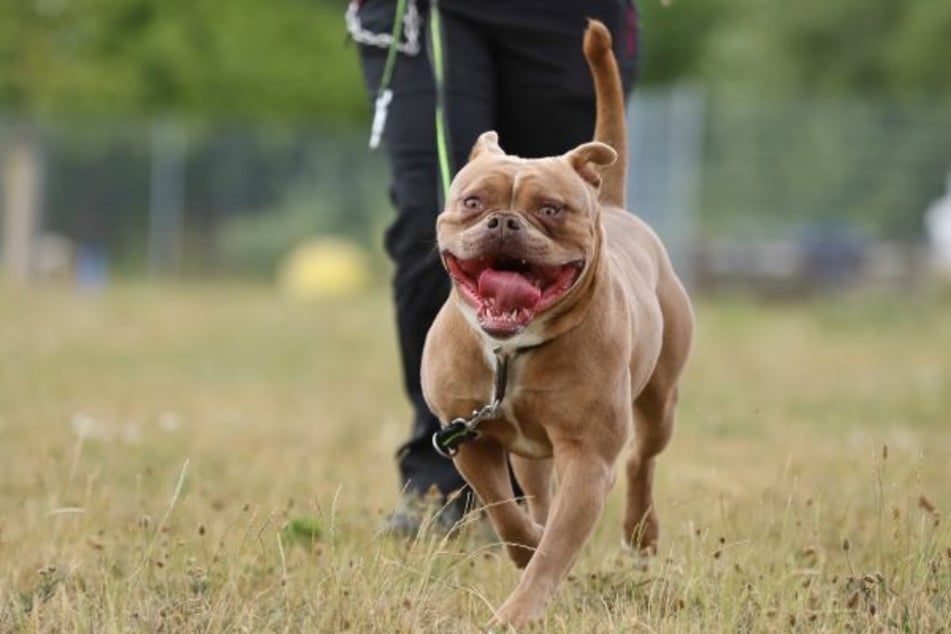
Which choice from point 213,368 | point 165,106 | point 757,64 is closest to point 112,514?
point 213,368

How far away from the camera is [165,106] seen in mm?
25172

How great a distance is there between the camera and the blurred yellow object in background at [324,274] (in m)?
19.3

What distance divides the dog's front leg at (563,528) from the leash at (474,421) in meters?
0.15

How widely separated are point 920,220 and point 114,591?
56.4 ft

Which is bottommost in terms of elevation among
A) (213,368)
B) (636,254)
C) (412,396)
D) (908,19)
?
(213,368)

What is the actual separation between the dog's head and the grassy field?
0.54 meters

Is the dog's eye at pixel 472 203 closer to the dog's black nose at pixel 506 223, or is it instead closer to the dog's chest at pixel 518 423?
the dog's black nose at pixel 506 223

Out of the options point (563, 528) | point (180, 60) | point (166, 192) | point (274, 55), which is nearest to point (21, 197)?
point (166, 192)

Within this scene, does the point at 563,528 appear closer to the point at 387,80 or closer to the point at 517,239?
the point at 517,239

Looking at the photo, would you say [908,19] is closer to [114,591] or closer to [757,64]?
[757,64]

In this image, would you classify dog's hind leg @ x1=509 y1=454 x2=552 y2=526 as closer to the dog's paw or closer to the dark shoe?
the dark shoe

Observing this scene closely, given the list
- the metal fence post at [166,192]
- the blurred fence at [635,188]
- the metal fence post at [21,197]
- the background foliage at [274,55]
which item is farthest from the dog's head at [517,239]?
the metal fence post at [166,192]

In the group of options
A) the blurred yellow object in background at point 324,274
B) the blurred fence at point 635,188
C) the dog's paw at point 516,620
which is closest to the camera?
the dog's paw at point 516,620

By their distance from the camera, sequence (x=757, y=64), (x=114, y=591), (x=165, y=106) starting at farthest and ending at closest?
1. (x=757, y=64)
2. (x=165, y=106)
3. (x=114, y=591)
